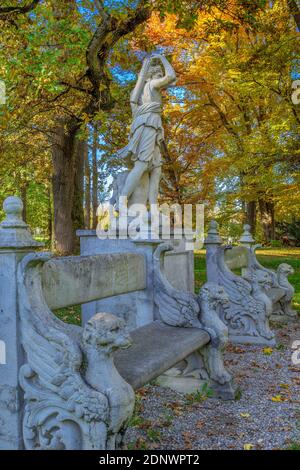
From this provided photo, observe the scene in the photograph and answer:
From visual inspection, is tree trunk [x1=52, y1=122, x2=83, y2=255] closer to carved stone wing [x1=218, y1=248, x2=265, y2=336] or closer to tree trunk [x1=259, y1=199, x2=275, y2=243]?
carved stone wing [x1=218, y1=248, x2=265, y2=336]

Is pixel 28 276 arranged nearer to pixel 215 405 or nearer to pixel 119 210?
pixel 215 405

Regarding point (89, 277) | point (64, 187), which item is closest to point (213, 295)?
point (89, 277)

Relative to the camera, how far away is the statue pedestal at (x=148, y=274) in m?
4.32

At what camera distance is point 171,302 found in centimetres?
416

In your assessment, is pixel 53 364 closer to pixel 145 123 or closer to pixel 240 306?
pixel 240 306

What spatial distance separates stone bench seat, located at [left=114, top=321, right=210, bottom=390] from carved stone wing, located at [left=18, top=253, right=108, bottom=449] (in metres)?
0.47

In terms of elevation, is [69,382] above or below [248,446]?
above

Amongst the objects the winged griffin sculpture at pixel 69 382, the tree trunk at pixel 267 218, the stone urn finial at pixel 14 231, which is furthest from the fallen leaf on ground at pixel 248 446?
the tree trunk at pixel 267 218

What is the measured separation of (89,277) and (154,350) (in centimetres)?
72

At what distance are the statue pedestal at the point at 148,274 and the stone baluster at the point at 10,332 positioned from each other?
2.01 m

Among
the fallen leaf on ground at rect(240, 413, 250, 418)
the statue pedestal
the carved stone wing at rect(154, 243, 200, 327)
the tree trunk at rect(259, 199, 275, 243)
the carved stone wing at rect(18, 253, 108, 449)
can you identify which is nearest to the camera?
the carved stone wing at rect(18, 253, 108, 449)

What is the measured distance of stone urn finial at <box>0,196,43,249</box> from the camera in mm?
2377

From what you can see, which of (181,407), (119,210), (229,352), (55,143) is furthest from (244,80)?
(181,407)

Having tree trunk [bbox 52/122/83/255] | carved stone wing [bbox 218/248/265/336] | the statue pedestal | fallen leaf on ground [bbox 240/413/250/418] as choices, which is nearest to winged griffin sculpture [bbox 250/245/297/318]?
the statue pedestal
